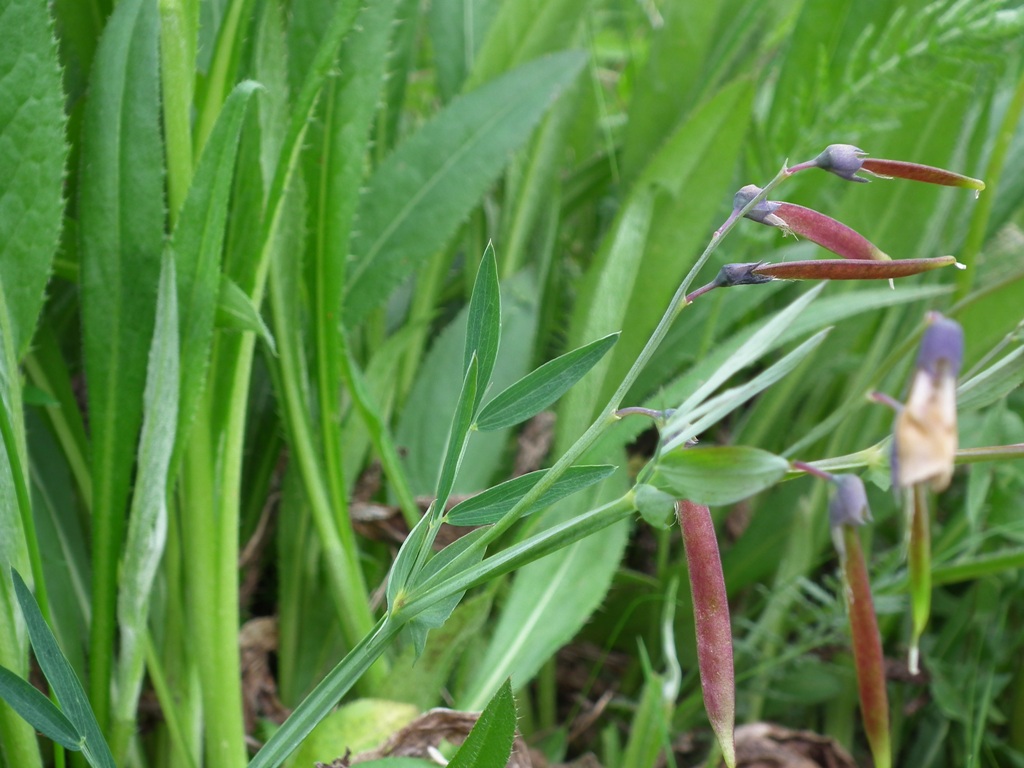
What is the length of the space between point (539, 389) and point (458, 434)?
3 cm

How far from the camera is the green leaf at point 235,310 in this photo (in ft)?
1.48

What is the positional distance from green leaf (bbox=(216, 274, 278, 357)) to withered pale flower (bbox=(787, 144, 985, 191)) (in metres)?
0.28

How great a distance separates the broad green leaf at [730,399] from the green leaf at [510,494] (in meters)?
0.05

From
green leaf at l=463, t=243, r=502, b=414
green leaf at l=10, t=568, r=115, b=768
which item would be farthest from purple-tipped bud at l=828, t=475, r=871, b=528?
green leaf at l=10, t=568, r=115, b=768

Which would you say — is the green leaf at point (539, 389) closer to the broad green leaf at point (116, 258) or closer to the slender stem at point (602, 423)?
the slender stem at point (602, 423)

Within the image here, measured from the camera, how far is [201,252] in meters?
0.44

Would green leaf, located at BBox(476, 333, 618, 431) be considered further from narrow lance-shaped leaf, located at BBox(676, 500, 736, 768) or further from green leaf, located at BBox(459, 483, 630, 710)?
green leaf, located at BBox(459, 483, 630, 710)

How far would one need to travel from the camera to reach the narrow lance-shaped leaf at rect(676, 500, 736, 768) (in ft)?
0.90

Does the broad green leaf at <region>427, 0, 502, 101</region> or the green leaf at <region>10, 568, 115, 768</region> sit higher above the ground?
the broad green leaf at <region>427, 0, 502, 101</region>

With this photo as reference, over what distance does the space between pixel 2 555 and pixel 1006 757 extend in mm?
744

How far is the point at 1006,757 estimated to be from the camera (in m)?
0.74

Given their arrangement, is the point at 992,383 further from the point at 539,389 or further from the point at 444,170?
the point at 444,170

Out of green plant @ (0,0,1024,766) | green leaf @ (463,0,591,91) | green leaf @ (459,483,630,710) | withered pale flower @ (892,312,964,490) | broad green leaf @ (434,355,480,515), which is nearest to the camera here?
withered pale flower @ (892,312,964,490)

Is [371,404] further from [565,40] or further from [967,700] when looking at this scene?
[967,700]
